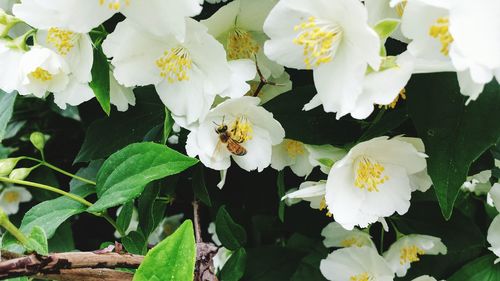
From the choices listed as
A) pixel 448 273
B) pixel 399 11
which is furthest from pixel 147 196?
pixel 448 273

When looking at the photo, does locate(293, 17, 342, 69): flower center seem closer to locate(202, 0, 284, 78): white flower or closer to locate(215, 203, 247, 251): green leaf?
locate(202, 0, 284, 78): white flower

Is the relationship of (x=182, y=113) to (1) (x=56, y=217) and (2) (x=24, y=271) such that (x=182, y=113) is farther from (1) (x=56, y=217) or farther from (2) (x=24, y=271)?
(2) (x=24, y=271)

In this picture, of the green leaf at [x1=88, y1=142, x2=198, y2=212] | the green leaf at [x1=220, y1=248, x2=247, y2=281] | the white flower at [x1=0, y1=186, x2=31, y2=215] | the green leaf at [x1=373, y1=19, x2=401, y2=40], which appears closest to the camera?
the green leaf at [x1=373, y1=19, x2=401, y2=40]

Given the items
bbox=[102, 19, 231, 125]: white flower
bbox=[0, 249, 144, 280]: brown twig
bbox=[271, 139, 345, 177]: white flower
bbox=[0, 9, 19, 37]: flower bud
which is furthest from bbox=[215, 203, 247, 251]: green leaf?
bbox=[0, 9, 19, 37]: flower bud

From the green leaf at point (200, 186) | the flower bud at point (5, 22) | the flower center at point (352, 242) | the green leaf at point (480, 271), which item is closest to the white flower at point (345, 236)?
the flower center at point (352, 242)

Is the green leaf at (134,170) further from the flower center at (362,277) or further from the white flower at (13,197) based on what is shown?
the white flower at (13,197)

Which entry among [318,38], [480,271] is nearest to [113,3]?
[318,38]

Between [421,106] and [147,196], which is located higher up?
[421,106]
